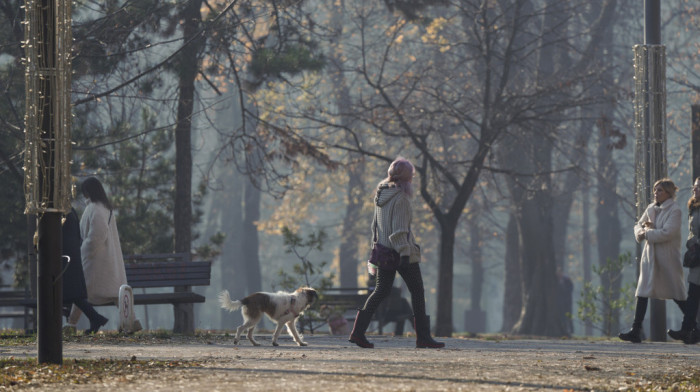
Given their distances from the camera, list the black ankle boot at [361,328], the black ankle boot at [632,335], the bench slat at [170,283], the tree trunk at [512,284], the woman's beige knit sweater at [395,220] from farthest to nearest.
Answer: the tree trunk at [512,284], the bench slat at [170,283], the black ankle boot at [632,335], the black ankle boot at [361,328], the woman's beige knit sweater at [395,220]

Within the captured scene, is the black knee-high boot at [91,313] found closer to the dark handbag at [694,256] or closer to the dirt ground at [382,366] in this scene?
the dirt ground at [382,366]

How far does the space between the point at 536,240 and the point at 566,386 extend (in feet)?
69.3

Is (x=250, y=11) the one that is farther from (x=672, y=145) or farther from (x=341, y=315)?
(x=672, y=145)

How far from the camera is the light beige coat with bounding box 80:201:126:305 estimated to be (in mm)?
13602

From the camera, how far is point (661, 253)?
13.7m

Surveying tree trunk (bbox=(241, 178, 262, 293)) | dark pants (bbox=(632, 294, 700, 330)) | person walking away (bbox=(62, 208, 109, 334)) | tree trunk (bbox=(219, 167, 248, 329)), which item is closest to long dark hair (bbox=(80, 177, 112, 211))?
person walking away (bbox=(62, 208, 109, 334))

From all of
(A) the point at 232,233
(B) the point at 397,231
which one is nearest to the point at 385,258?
(B) the point at 397,231

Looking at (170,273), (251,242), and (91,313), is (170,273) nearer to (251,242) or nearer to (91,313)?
(91,313)

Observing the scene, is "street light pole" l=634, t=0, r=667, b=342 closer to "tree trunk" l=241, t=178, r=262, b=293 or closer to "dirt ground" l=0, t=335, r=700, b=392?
"dirt ground" l=0, t=335, r=700, b=392

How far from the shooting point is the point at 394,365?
29.8 feet

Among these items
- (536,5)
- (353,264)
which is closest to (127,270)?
(536,5)

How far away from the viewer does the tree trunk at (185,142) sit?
1755cm

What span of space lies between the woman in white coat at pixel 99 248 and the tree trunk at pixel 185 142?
249cm

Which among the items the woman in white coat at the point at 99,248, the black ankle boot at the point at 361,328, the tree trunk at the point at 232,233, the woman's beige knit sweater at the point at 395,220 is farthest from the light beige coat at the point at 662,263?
the tree trunk at the point at 232,233
